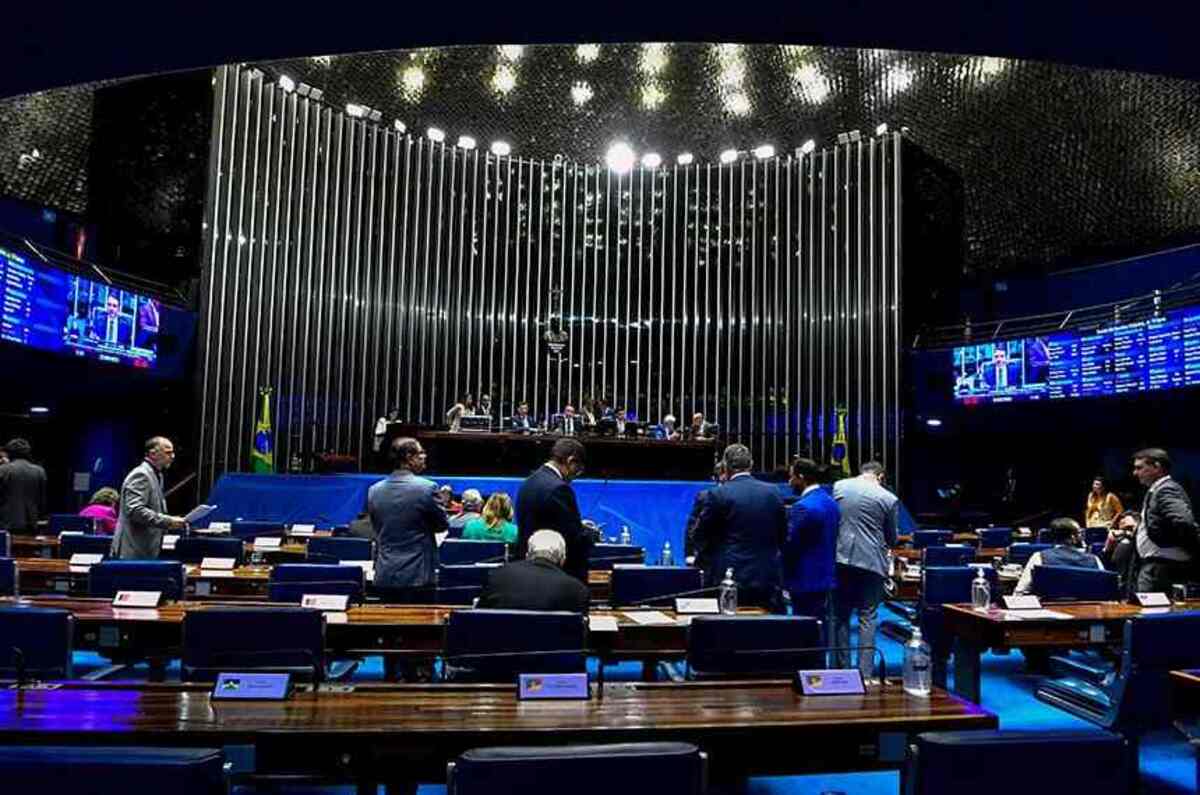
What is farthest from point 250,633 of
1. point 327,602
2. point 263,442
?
point 263,442

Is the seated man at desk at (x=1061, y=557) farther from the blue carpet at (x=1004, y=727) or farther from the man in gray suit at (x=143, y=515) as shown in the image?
the man in gray suit at (x=143, y=515)

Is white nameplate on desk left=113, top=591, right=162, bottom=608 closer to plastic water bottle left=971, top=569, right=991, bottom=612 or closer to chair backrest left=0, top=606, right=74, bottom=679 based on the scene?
chair backrest left=0, top=606, right=74, bottom=679

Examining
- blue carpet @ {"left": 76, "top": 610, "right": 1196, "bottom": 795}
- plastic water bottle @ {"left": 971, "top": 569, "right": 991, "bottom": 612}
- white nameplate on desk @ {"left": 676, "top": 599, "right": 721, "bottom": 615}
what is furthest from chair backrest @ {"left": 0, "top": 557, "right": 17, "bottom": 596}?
plastic water bottle @ {"left": 971, "top": 569, "right": 991, "bottom": 612}

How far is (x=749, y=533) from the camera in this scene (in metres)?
5.27

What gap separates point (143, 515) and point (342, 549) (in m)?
Result: 1.36

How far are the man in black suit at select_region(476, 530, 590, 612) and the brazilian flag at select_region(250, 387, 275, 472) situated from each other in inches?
438

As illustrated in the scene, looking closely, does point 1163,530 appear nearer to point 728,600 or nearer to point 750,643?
point 728,600

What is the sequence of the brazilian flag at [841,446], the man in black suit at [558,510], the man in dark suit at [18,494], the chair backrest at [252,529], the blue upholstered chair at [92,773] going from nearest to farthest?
the blue upholstered chair at [92,773] < the man in black suit at [558,510] < the man in dark suit at [18,494] < the chair backrest at [252,529] < the brazilian flag at [841,446]

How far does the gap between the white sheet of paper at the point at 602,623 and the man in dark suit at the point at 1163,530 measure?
345 cm

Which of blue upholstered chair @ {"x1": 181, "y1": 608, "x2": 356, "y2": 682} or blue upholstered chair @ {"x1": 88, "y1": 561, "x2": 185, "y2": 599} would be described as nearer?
blue upholstered chair @ {"x1": 181, "y1": 608, "x2": 356, "y2": 682}

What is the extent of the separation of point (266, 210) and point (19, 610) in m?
12.5

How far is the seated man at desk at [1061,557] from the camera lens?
553 centimetres

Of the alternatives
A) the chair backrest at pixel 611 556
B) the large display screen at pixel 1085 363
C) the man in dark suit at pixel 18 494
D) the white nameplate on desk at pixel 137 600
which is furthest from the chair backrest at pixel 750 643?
the large display screen at pixel 1085 363

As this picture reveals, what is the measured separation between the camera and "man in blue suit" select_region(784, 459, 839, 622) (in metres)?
5.52
